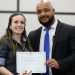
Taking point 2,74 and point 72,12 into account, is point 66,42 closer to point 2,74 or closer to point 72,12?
point 2,74

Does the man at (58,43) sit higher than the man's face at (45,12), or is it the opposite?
the man's face at (45,12)

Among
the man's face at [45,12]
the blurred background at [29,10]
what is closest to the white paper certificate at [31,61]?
the man's face at [45,12]

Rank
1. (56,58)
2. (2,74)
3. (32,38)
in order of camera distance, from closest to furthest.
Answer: (2,74) → (56,58) → (32,38)

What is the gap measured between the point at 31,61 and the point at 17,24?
1.07ft

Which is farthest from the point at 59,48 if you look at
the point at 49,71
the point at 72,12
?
the point at 72,12

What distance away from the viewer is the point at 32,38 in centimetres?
246

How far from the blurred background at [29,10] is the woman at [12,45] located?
A: 890 mm

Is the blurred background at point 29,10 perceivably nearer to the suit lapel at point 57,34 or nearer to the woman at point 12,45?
the suit lapel at point 57,34

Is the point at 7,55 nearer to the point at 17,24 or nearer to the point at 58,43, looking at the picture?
the point at 17,24

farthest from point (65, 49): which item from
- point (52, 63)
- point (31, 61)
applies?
point (31, 61)

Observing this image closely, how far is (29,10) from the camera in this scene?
314 centimetres

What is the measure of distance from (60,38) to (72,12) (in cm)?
94

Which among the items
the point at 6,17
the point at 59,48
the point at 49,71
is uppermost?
the point at 6,17

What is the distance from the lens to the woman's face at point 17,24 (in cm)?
217
